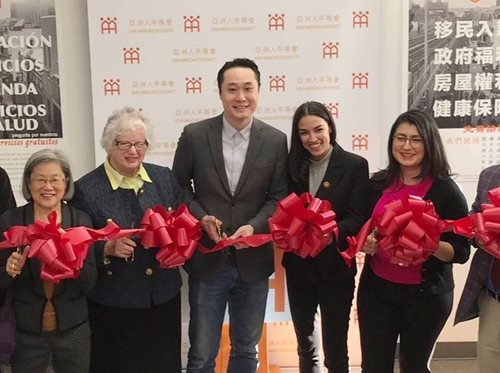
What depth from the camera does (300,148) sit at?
2.59 m

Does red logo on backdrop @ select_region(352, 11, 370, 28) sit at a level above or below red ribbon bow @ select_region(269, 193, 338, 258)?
above

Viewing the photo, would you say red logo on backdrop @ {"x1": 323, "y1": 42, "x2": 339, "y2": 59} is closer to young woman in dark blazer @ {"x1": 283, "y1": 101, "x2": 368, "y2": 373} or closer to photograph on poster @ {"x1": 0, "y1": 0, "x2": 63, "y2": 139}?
young woman in dark blazer @ {"x1": 283, "y1": 101, "x2": 368, "y2": 373}

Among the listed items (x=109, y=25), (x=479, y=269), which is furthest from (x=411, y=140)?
Result: (x=109, y=25)

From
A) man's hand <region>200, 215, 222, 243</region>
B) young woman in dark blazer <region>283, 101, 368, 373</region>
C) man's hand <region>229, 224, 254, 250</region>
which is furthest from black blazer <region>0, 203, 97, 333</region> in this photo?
young woman in dark blazer <region>283, 101, 368, 373</region>

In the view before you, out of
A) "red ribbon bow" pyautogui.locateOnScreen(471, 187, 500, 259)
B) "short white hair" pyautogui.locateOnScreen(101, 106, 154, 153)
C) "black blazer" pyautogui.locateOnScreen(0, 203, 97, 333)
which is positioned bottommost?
"black blazer" pyautogui.locateOnScreen(0, 203, 97, 333)

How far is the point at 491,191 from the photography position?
2184 millimetres

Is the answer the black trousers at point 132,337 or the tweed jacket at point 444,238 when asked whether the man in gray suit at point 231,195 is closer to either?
the black trousers at point 132,337

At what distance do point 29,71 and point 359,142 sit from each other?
205cm

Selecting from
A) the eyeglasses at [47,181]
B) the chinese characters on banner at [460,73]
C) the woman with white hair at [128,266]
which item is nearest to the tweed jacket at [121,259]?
the woman with white hair at [128,266]

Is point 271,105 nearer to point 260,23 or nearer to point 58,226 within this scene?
point 260,23

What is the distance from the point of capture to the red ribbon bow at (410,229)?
218 cm

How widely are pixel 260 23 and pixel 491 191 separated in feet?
5.75

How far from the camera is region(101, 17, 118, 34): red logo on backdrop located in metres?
3.30

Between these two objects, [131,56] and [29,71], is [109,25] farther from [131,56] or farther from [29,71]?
[29,71]
